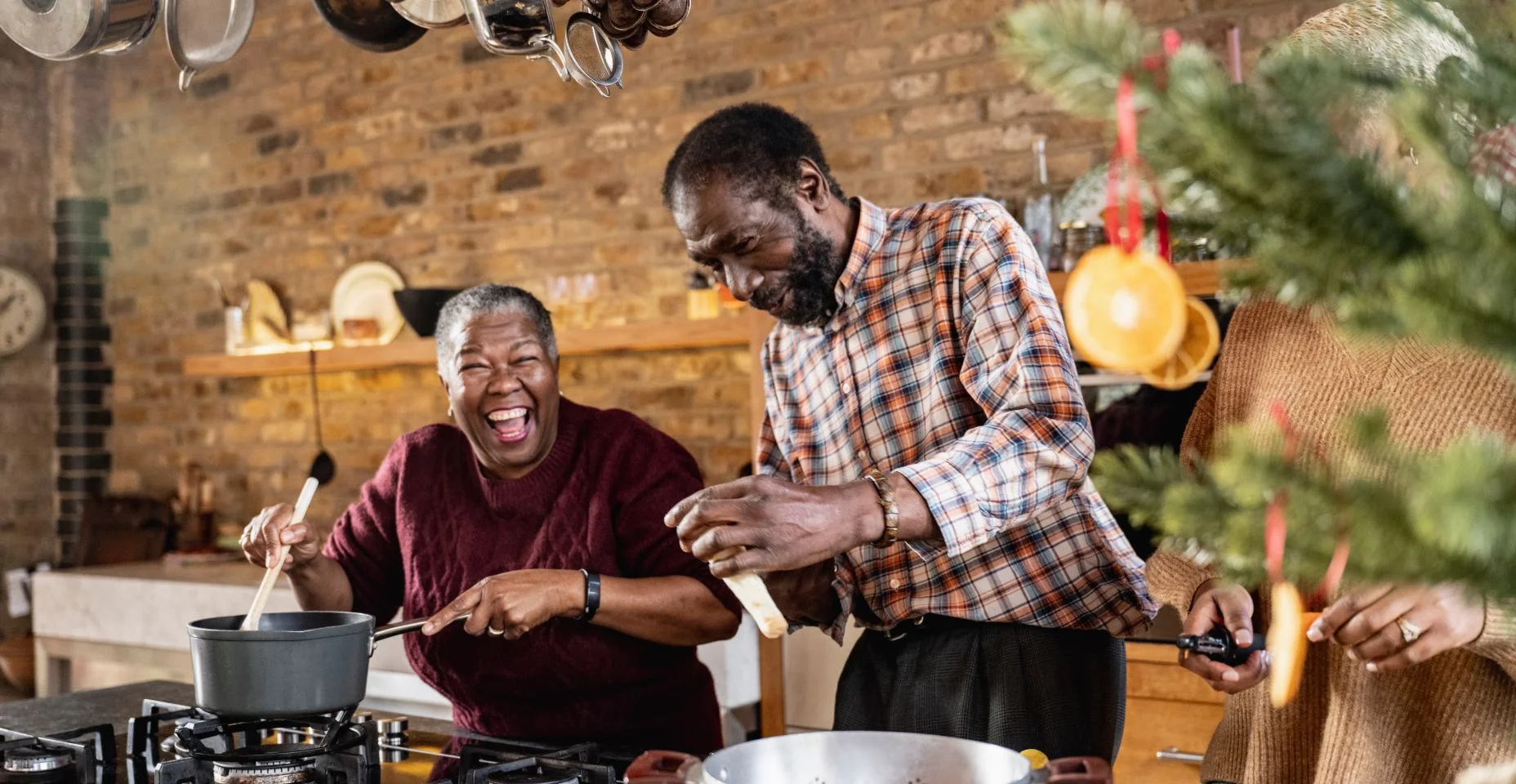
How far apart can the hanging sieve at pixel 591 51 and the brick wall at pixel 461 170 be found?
2089mm

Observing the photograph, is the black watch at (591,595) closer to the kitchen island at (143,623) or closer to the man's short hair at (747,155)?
the man's short hair at (747,155)

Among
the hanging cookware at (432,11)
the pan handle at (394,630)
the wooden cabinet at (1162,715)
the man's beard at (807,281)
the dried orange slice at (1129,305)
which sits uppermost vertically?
the hanging cookware at (432,11)

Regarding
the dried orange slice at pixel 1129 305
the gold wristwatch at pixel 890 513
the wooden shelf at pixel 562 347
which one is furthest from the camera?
the wooden shelf at pixel 562 347

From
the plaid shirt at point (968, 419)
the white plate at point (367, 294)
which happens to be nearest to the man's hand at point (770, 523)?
the plaid shirt at point (968, 419)

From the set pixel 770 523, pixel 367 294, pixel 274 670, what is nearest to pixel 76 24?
pixel 274 670

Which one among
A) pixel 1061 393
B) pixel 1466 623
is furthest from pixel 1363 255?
pixel 1061 393

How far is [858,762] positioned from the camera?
1142mm

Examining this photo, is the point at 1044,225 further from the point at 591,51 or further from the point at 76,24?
the point at 76,24

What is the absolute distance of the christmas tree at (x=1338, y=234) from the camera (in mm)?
327

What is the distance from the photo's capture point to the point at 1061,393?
1.48 meters

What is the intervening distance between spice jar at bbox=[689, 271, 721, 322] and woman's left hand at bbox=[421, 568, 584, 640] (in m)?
2.07

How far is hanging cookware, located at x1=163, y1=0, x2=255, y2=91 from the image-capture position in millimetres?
1665

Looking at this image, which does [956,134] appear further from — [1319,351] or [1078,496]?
[1319,351]

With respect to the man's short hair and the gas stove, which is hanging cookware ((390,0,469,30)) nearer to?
the man's short hair
